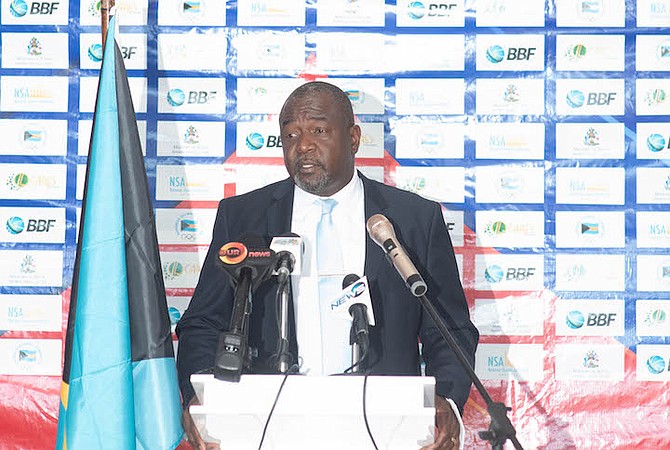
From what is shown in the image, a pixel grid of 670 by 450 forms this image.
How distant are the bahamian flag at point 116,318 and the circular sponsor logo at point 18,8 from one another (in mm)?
822

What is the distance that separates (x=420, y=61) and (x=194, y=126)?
1.05 meters

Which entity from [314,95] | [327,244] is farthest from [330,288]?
[314,95]

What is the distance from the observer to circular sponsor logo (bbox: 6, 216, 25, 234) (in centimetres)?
372

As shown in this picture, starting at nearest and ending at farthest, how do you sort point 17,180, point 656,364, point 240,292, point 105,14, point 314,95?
point 240,292 → point 314,95 → point 105,14 → point 656,364 → point 17,180

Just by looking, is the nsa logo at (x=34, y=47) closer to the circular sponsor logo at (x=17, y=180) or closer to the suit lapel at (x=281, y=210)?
the circular sponsor logo at (x=17, y=180)

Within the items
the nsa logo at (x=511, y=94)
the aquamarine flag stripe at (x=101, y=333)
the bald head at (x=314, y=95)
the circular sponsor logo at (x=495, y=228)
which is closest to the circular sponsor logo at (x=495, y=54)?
the nsa logo at (x=511, y=94)

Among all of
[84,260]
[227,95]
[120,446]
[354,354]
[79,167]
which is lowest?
[120,446]

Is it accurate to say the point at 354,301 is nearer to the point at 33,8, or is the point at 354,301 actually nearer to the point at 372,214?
the point at 372,214

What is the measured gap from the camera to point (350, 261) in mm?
2875

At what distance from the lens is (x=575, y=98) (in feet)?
12.2

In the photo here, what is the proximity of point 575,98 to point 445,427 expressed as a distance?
6.59 feet

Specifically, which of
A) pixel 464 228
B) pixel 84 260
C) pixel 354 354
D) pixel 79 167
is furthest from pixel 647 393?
pixel 79 167

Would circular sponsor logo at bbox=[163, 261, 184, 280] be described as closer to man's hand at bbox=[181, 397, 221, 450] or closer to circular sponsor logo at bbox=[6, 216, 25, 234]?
circular sponsor logo at bbox=[6, 216, 25, 234]

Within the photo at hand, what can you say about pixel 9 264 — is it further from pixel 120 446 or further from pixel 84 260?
pixel 120 446
